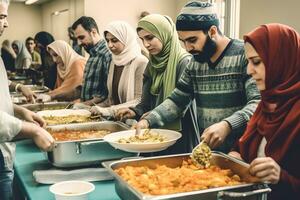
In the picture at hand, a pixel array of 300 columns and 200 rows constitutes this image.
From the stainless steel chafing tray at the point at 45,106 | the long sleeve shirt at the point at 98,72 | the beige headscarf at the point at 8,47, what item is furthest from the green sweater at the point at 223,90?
the beige headscarf at the point at 8,47

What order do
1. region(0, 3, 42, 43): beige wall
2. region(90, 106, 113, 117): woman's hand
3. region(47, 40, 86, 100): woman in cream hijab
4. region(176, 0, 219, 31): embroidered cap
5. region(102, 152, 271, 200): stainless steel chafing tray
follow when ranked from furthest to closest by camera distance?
region(0, 3, 42, 43): beige wall < region(47, 40, 86, 100): woman in cream hijab < region(90, 106, 113, 117): woman's hand < region(176, 0, 219, 31): embroidered cap < region(102, 152, 271, 200): stainless steel chafing tray

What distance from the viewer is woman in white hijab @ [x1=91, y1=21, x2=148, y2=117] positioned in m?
2.35

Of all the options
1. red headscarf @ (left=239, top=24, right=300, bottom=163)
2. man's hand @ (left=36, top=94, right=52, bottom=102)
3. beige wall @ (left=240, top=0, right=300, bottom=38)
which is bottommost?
man's hand @ (left=36, top=94, right=52, bottom=102)

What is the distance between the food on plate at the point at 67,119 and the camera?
2.07 metres

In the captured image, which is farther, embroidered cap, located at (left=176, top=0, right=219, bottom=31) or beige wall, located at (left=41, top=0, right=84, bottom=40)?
beige wall, located at (left=41, top=0, right=84, bottom=40)

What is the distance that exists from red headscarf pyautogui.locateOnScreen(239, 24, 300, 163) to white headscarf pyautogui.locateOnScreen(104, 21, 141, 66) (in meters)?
1.22

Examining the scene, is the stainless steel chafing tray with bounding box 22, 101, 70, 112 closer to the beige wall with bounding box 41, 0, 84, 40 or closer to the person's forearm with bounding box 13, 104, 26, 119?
the person's forearm with bounding box 13, 104, 26, 119

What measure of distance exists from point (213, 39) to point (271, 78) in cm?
44

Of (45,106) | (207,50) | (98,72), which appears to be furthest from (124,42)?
(207,50)

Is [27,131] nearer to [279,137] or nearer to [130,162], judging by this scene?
[130,162]

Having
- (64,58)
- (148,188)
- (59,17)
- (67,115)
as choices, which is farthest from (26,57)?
(148,188)

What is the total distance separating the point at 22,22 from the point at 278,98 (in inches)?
383

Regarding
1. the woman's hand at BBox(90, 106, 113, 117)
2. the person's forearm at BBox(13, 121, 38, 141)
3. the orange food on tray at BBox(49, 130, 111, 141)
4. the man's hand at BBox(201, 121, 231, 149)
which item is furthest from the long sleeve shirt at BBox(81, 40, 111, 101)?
the man's hand at BBox(201, 121, 231, 149)

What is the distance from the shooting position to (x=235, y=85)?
155 cm
